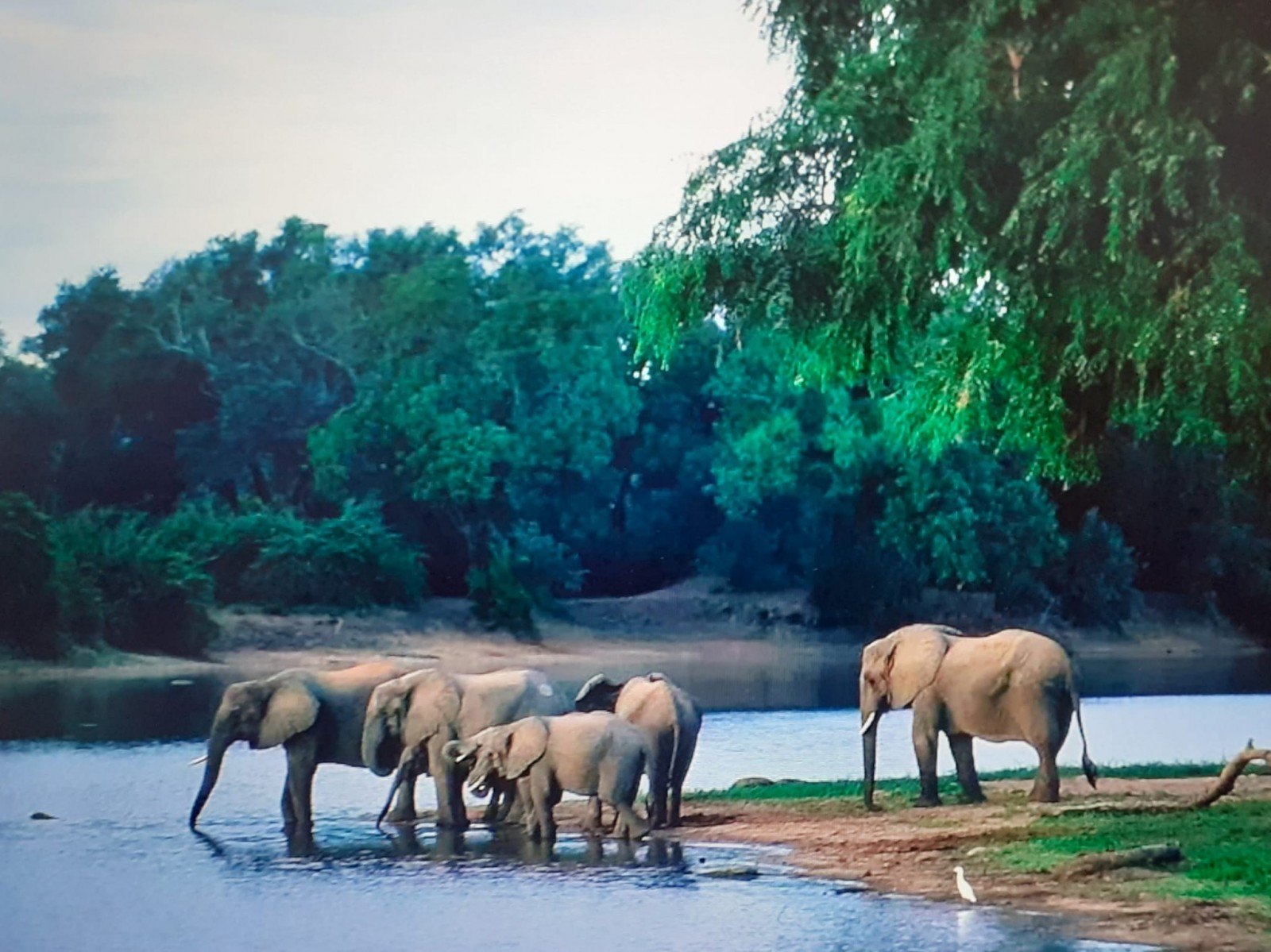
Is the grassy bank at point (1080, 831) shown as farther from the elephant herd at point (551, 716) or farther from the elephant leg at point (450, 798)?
the elephant leg at point (450, 798)

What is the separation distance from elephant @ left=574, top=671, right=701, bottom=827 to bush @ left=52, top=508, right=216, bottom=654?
2607 mm

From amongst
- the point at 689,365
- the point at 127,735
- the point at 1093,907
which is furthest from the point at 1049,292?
the point at 127,735

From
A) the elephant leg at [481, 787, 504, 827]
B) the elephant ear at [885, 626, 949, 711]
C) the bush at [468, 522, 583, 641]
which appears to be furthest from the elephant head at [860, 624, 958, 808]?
the bush at [468, 522, 583, 641]

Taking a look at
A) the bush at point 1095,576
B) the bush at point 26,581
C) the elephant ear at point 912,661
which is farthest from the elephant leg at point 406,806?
the bush at point 1095,576

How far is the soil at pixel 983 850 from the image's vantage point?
27.1 ft

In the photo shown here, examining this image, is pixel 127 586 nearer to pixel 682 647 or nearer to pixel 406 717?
pixel 406 717

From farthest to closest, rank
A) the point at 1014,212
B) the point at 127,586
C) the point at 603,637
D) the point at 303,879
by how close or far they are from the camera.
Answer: the point at 603,637
the point at 127,586
the point at 303,879
the point at 1014,212

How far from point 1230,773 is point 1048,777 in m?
1.35

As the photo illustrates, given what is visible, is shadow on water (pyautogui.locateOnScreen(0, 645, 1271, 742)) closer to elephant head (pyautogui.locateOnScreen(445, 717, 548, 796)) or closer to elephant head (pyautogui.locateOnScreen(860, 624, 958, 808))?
elephant head (pyautogui.locateOnScreen(860, 624, 958, 808))

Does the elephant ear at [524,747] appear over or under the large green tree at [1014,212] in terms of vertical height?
under

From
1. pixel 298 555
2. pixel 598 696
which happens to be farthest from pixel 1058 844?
pixel 298 555

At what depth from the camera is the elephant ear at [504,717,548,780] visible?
10266 millimetres

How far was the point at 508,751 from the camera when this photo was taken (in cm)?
1034

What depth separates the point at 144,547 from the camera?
38.1 feet
